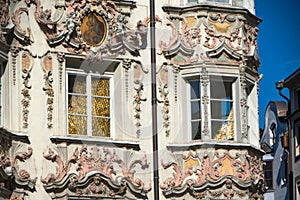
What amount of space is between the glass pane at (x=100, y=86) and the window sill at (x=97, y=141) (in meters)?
1.18

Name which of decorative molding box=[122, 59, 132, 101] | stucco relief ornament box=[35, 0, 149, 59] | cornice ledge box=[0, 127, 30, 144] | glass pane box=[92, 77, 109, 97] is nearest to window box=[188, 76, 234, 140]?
decorative molding box=[122, 59, 132, 101]

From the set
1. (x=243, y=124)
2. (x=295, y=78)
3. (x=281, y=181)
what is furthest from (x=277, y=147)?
(x=243, y=124)

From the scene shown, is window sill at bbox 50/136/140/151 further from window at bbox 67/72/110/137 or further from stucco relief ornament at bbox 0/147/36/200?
stucco relief ornament at bbox 0/147/36/200

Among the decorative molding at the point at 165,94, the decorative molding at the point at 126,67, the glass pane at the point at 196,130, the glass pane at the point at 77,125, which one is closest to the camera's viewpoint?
the glass pane at the point at 77,125

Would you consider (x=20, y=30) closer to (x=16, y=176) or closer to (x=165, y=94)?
(x=16, y=176)

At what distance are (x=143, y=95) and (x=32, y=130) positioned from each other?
3.06m

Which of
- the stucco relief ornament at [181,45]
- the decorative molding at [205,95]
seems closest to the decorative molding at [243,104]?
the decorative molding at [205,95]

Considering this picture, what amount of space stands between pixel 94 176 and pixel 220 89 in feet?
13.3

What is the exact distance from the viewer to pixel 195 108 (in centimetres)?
3055

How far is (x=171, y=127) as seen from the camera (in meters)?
30.3

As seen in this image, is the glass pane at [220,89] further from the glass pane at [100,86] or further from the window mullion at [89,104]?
the window mullion at [89,104]

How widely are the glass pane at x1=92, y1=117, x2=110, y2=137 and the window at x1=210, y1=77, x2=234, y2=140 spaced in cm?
259

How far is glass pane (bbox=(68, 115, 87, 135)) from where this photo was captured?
29328mm

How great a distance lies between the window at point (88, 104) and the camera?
29469mm
